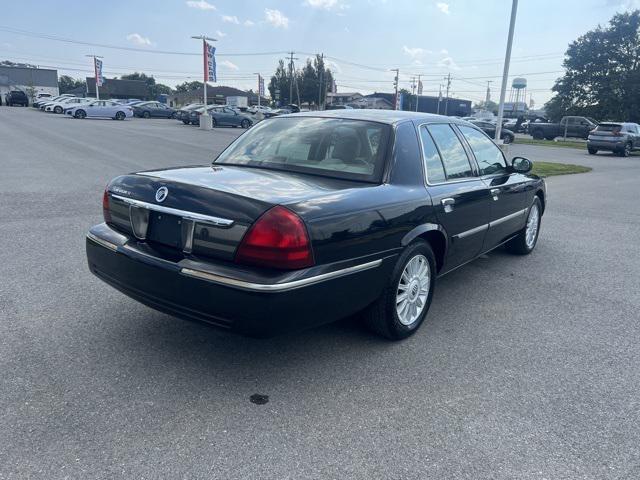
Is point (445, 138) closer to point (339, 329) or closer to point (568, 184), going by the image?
point (339, 329)

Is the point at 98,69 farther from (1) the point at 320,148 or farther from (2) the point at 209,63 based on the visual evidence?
(1) the point at 320,148

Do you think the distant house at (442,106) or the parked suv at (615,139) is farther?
the distant house at (442,106)

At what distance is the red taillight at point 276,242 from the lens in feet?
9.06

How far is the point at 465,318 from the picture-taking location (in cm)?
420

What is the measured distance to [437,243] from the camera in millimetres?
4055

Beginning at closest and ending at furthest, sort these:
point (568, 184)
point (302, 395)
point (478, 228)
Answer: point (302, 395) → point (478, 228) → point (568, 184)

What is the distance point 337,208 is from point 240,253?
63 centimetres

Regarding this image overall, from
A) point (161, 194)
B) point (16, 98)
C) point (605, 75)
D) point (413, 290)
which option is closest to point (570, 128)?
point (605, 75)

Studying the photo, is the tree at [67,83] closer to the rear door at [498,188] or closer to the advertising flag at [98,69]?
the advertising flag at [98,69]

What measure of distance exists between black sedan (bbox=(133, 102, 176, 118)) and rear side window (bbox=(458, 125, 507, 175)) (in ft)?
146

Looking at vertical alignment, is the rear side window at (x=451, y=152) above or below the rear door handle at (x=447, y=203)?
above

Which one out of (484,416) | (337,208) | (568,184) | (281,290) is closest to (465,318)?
(484,416)

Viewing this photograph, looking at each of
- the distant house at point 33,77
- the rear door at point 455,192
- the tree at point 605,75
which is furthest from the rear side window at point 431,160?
the distant house at point 33,77

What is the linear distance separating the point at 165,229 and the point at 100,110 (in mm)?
39709
